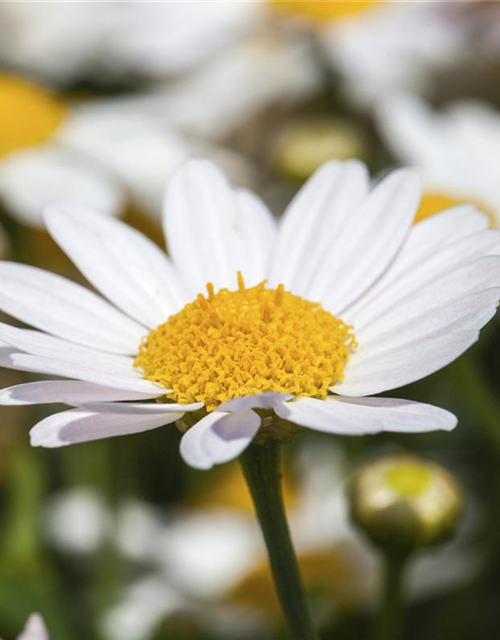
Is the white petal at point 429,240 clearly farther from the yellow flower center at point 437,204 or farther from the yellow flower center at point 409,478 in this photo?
the yellow flower center at point 437,204

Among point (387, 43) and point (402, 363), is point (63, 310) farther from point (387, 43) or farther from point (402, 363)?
point (387, 43)

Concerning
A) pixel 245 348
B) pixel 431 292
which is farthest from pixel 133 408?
pixel 431 292

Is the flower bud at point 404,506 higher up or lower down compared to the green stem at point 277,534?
higher up

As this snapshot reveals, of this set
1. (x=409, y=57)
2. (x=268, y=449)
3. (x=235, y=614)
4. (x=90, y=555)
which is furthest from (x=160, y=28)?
(x=268, y=449)

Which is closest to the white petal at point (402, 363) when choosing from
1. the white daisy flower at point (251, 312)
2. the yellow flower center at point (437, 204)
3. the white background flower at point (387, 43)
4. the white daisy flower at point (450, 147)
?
the white daisy flower at point (251, 312)

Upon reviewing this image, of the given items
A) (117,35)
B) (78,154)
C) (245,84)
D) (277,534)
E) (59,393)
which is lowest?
(277,534)

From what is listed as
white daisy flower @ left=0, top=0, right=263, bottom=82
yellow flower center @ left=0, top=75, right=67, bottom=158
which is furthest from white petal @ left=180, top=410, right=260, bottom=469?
white daisy flower @ left=0, top=0, right=263, bottom=82
